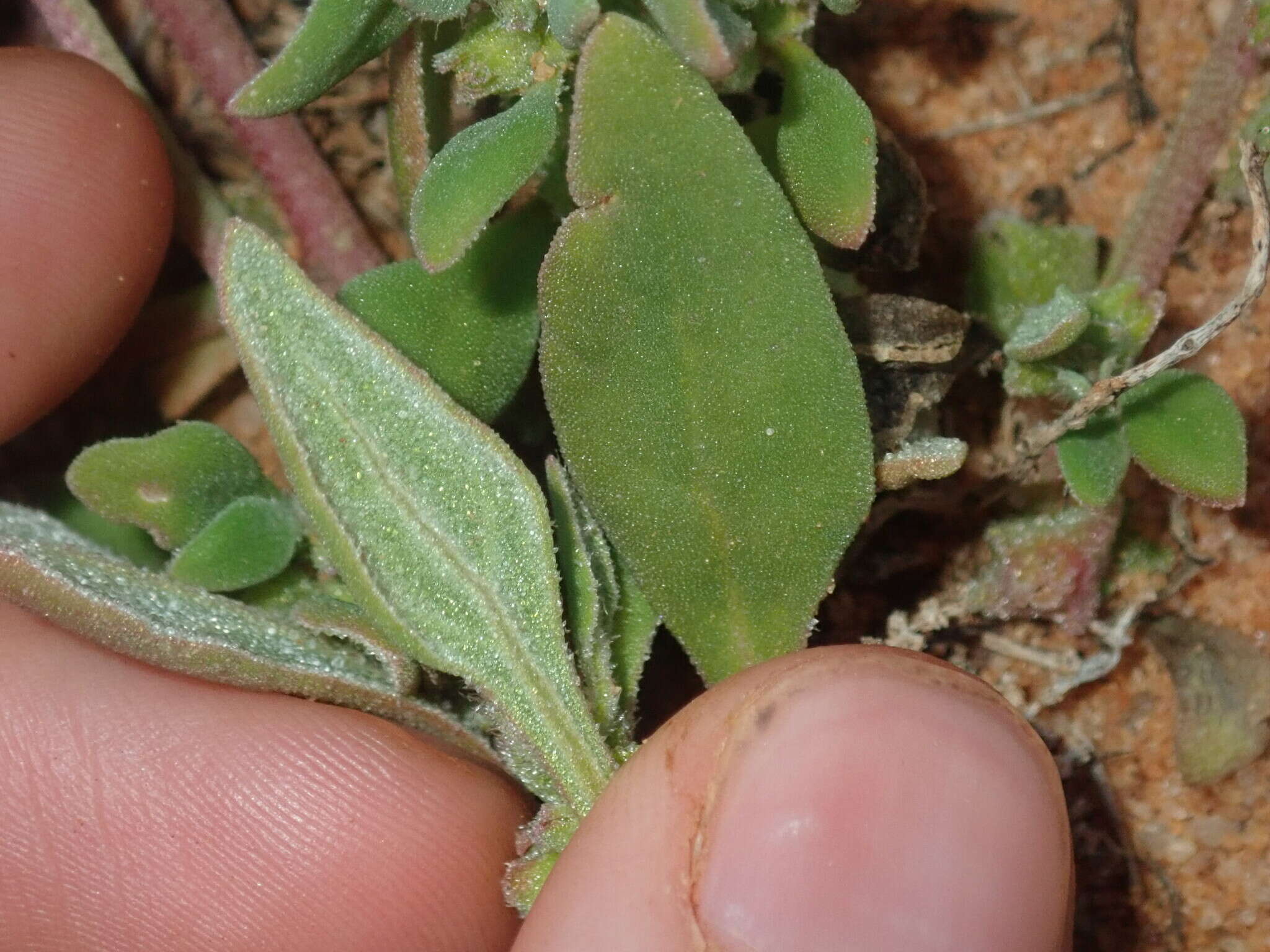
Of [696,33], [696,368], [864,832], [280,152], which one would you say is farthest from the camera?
[280,152]

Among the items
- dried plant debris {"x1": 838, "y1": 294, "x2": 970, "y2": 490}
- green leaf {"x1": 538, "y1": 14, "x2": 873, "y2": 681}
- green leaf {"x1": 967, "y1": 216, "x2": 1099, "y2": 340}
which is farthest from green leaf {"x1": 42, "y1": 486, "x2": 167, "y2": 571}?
green leaf {"x1": 967, "y1": 216, "x2": 1099, "y2": 340}

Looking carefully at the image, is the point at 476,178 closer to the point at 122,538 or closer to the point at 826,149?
the point at 826,149

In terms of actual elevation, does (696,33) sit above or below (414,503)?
above

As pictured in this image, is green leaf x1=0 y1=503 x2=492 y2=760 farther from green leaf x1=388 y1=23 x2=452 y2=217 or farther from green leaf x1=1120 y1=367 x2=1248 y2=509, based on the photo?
green leaf x1=1120 y1=367 x2=1248 y2=509

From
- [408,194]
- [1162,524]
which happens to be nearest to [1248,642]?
[1162,524]

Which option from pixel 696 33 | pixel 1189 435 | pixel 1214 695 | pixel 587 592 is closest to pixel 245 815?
pixel 587 592

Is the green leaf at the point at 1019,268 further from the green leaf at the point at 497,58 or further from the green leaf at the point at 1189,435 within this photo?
the green leaf at the point at 497,58
